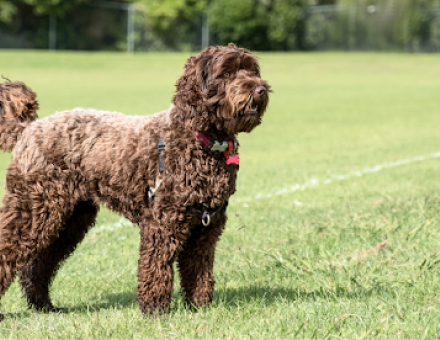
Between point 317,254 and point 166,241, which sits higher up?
point 166,241

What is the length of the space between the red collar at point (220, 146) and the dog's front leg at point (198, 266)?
519 millimetres

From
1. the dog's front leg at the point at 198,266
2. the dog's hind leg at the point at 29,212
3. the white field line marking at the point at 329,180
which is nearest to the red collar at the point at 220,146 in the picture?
the dog's front leg at the point at 198,266

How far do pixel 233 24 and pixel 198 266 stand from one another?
162 ft

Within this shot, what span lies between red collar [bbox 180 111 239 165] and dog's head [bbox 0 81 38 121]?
133cm

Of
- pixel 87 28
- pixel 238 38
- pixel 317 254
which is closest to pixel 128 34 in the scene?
pixel 87 28

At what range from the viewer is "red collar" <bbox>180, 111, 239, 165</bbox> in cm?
439

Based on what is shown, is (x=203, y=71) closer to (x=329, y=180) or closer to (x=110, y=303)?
(x=110, y=303)

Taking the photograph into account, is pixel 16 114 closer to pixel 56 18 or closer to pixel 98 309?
pixel 98 309

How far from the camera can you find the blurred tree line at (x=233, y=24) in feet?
165

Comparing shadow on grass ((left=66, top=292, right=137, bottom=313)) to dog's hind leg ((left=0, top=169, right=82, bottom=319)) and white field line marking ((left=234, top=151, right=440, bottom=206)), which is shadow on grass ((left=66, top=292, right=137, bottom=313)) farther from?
white field line marking ((left=234, top=151, right=440, bottom=206))

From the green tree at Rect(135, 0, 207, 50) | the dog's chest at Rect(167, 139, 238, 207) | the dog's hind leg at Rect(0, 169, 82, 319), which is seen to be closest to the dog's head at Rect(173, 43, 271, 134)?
the dog's chest at Rect(167, 139, 238, 207)

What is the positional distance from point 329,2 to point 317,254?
58656 mm

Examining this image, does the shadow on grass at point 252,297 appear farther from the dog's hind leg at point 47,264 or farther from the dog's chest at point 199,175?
the dog's chest at point 199,175

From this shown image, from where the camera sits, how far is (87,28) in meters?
53.0
